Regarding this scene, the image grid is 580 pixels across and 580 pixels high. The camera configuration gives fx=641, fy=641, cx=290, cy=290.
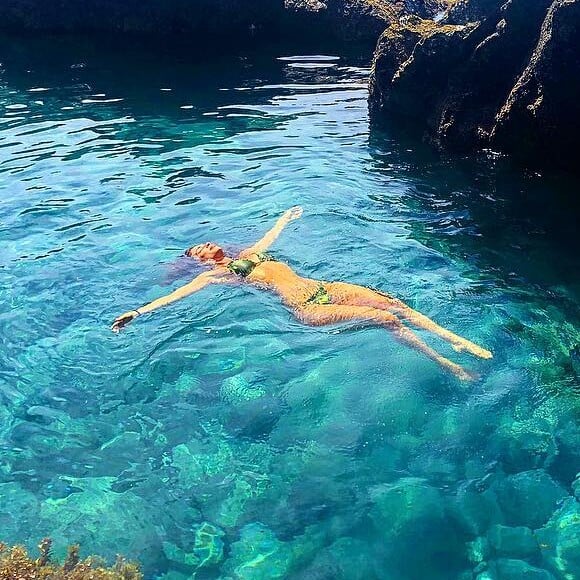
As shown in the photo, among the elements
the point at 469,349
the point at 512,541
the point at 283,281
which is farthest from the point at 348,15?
the point at 512,541

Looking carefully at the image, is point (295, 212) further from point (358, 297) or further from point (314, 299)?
point (358, 297)

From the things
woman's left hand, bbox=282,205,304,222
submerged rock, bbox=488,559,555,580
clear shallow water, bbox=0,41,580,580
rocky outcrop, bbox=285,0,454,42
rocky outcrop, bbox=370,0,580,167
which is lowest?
submerged rock, bbox=488,559,555,580

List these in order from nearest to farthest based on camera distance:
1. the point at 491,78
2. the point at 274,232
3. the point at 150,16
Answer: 1. the point at 274,232
2. the point at 491,78
3. the point at 150,16

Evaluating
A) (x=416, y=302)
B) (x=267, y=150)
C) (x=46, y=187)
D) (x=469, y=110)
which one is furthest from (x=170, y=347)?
(x=469, y=110)

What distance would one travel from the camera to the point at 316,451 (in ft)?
19.8

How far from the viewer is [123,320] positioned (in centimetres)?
790

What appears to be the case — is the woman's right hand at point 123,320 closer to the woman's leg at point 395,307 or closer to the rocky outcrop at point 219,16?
the woman's leg at point 395,307

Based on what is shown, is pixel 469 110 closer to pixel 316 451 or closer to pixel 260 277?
pixel 260 277

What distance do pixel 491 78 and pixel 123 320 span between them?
9.28m

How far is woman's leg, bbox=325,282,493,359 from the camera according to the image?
23.2 feet

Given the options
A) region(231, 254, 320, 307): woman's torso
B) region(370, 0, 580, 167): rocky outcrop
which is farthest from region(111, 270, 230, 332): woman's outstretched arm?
region(370, 0, 580, 167): rocky outcrop

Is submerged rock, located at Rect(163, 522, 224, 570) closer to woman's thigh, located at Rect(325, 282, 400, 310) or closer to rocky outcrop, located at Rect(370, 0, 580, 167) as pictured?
woman's thigh, located at Rect(325, 282, 400, 310)

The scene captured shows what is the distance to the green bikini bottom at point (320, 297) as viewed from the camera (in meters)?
7.86

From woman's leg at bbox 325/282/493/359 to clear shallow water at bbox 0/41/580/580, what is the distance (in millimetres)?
235
